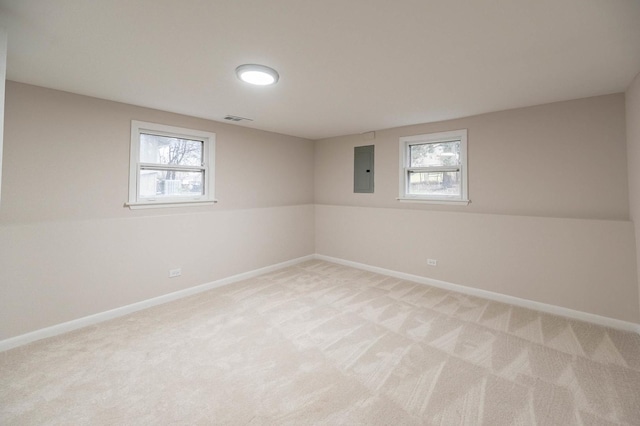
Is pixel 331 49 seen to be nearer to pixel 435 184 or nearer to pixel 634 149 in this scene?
pixel 435 184

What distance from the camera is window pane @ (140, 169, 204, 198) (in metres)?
3.43

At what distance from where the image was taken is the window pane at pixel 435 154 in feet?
13.0

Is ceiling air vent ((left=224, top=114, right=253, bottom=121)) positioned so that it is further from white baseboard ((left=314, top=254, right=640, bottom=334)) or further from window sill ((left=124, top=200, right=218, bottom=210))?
white baseboard ((left=314, top=254, right=640, bottom=334))

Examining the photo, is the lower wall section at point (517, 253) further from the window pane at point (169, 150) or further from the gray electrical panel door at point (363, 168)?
the window pane at point (169, 150)

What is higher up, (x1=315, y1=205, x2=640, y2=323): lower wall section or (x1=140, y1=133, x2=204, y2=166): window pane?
(x1=140, y1=133, x2=204, y2=166): window pane

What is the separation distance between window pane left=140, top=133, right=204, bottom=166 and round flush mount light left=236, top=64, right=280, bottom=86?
1.79m

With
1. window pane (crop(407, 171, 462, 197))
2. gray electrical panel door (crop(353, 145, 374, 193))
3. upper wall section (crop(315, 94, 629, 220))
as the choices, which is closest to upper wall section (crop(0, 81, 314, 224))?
gray electrical panel door (crop(353, 145, 374, 193))

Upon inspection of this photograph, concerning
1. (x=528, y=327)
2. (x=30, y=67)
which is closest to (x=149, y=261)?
(x=30, y=67)

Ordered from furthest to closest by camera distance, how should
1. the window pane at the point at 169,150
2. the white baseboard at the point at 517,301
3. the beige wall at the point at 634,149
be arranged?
1. the window pane at the point at 169,150
2. the white baseboard at the point at 517,301
3. the beige wall at the point at 634,149

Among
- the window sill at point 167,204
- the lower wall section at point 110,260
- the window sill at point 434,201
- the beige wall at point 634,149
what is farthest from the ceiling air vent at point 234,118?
the beige wall at point 634,149

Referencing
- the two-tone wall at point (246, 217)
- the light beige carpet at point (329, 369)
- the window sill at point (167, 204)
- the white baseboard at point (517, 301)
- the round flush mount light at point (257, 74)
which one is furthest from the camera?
the window sill at point (167, 204)

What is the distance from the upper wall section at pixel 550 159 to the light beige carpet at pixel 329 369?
1.28 m

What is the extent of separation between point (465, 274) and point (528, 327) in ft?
3.35

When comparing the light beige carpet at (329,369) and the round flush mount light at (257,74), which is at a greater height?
the round flush mount light at (257,74)
